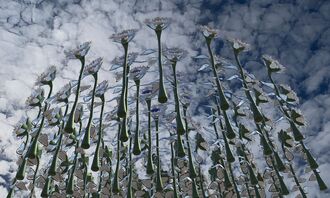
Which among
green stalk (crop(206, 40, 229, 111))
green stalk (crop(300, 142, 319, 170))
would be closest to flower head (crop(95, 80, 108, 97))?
green stalk (crop(206, 40, 229, 111))

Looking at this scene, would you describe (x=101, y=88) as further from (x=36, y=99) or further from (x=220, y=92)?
(x=220, y=92)

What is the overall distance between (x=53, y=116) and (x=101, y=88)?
0.97 m

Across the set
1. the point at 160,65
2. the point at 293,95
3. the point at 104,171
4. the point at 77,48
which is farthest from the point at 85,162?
the point at 293,95

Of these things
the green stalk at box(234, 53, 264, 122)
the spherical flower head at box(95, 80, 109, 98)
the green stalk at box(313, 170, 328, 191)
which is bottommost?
the green stalk at box(313, 170, 328, 191)

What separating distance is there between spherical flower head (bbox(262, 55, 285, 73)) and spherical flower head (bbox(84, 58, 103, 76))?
312cm

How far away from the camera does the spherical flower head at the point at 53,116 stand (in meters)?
7.00

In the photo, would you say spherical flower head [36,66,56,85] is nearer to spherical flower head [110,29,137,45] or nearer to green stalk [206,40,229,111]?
spherical flower head [110,29,137,45]

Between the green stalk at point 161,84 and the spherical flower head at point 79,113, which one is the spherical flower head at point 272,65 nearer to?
the green stalk at point 161,84

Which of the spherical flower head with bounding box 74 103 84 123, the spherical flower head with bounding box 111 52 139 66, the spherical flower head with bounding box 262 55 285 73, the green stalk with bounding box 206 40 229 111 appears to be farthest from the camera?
the spherical flower head with bounding box 262 55 285 73

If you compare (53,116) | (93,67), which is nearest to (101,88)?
(93,67)

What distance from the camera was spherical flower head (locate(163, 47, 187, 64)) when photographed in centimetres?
708

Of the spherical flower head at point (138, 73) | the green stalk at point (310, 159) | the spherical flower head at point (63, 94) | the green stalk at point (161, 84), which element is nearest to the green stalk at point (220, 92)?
the green stalk at point (161, 84)

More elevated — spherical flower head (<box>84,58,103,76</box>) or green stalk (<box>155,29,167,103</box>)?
spherical flower head (<box>84,58,103,76</box>)

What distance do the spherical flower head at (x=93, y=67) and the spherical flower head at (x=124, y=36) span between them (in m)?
0.47
